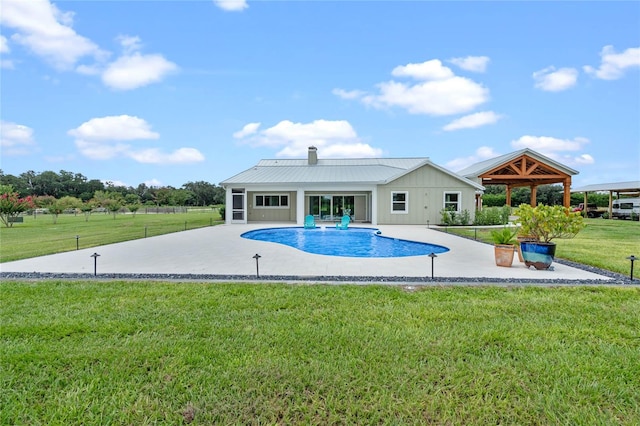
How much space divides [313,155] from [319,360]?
81.7 feet

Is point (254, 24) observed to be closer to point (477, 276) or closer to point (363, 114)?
point (363, 114)

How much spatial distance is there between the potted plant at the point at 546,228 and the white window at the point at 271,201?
55.7ft

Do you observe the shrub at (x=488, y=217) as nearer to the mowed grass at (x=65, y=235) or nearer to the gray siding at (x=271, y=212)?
the gray siding at (x=271, y=212)

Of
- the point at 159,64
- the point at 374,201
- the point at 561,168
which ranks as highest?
the point at 159,64

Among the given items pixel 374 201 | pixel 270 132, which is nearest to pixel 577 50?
pixel 374 201

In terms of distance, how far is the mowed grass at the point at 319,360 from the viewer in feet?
7.59

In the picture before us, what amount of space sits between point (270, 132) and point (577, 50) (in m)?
27.4

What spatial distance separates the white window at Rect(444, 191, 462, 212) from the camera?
20328 mm

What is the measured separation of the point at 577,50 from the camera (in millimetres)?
16484

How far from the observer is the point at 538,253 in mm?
7062

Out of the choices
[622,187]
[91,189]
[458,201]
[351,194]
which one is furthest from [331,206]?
[91,189]

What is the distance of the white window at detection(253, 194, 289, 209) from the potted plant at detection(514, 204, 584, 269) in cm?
1697

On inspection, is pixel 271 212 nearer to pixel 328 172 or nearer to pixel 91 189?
pixel 328 172

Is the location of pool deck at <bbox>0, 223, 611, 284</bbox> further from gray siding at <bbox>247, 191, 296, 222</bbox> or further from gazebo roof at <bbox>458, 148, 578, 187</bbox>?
gazebo roof at <bbox>458, 148, 578, 187</bbox>
